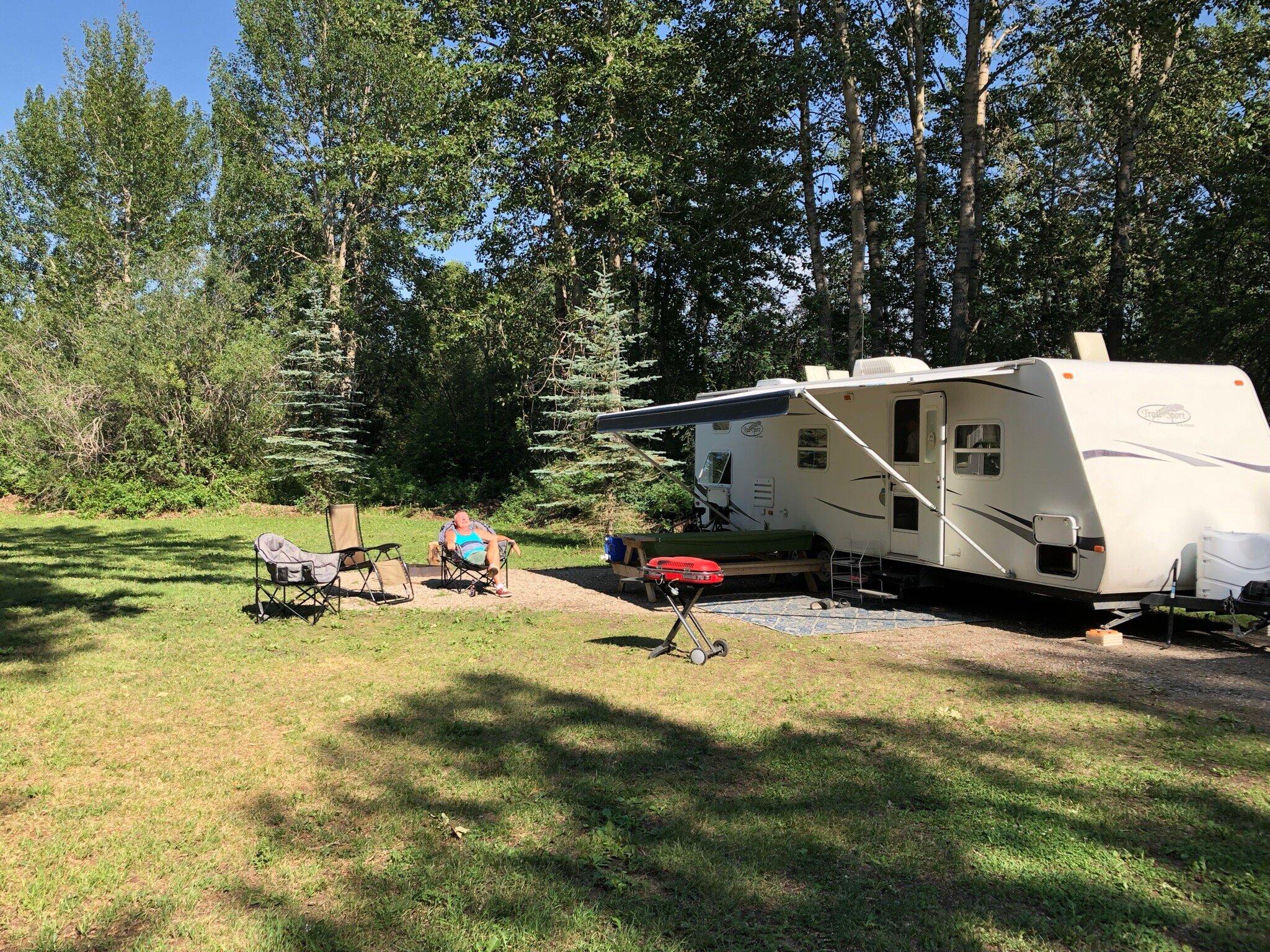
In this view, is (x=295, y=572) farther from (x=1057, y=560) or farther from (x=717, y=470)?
(x=1057, y=560)

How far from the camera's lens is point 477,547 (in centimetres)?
1035

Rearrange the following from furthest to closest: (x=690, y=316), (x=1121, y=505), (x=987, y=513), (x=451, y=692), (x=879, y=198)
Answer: (x=690, y=316) → (x=879, y=198) → (x=987, y=513) → (x=1121, y=505) → (x=451, y=692)

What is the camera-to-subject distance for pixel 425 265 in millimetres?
29969

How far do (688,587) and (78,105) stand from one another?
3414 cm

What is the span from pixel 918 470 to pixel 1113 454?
2.04m

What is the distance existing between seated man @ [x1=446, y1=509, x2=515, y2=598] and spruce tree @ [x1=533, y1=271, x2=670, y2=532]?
6.41 meters

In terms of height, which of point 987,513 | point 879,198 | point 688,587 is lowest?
point 688,587

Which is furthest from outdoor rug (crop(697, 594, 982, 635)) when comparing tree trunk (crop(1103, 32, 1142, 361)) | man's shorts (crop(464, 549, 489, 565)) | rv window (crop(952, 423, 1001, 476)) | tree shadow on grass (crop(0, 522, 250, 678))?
tree trunk (crop(1103, 32, 1142, 361))

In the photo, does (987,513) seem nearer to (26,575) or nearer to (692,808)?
(692,808)

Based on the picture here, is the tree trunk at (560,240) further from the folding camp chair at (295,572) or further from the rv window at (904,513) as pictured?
the folding camp chair at (295,572)

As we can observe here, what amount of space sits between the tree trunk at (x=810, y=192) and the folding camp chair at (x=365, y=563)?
34.8 ft

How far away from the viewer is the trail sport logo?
797cm

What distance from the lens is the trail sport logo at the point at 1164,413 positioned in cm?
797

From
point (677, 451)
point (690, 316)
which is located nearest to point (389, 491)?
point (677, 451)
